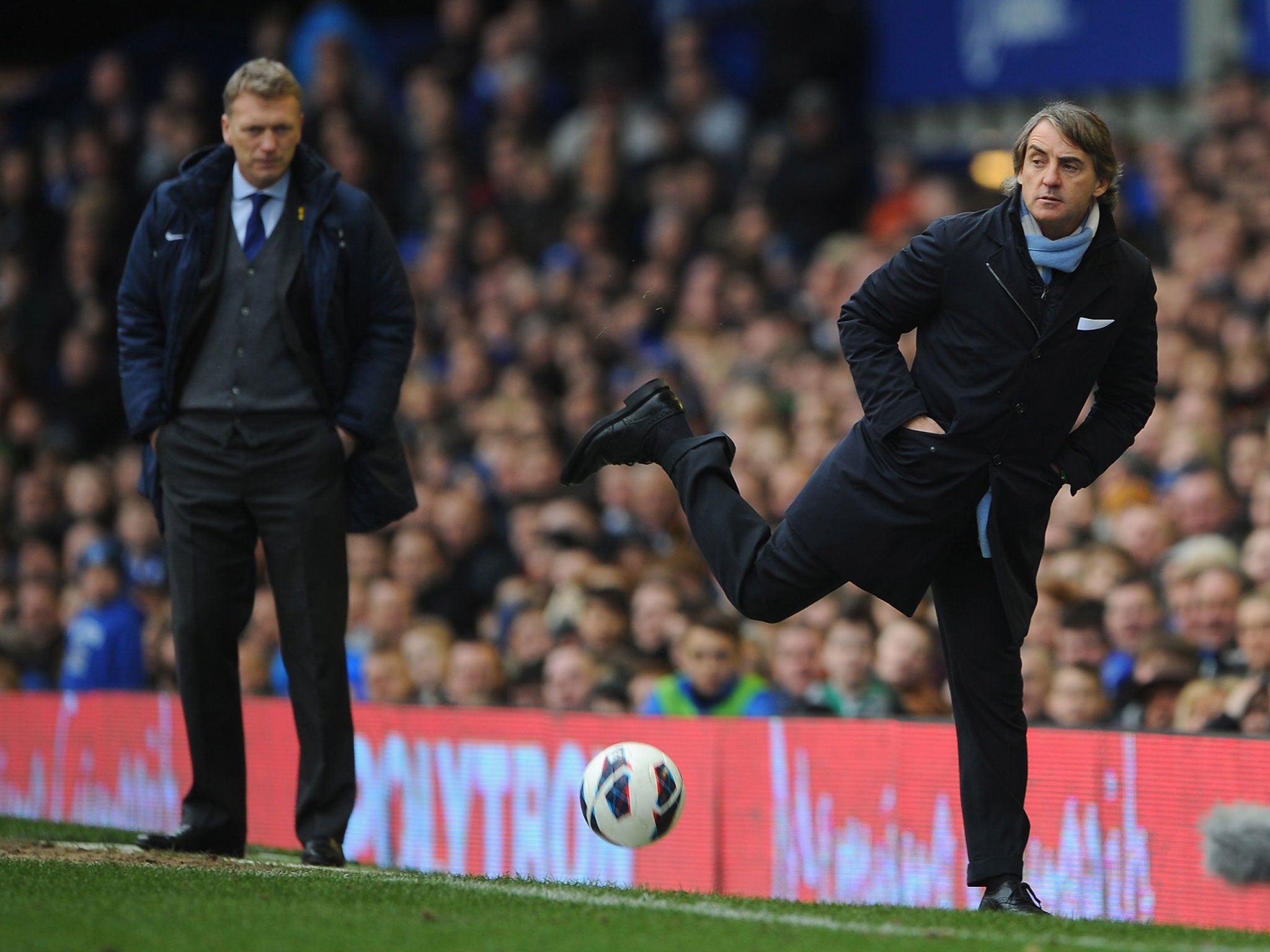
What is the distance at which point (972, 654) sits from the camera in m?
5.34

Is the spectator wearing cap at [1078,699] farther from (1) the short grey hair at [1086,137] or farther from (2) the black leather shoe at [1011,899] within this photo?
(1) the short grey hair at [1086,137]

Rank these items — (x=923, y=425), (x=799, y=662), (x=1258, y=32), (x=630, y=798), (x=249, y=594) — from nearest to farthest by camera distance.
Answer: (x=923, y=425)
(x=630, y=798)
(x=249, y=594)
(x=799, y=662)
(x=1258, y=32)

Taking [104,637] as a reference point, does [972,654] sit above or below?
above

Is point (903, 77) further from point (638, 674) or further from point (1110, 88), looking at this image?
point (638, 674)

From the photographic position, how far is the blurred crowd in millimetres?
8469

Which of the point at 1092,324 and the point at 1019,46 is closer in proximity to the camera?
the point at 1092,324

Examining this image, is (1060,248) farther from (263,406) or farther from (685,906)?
(263,406)

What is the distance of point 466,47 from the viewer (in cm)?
1714

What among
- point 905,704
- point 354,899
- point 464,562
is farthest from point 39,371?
point 354,899

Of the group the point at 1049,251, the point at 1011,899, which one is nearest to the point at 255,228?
the point at 1049,251

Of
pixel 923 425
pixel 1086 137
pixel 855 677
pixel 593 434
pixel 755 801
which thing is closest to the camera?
pixel 1086 137

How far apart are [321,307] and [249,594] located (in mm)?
967

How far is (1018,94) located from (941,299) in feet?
32.3

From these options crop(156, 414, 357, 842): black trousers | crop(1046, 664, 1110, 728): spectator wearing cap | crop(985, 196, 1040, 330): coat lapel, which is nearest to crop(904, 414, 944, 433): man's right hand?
crop(985, 196, 1040, 330): coat lapel
